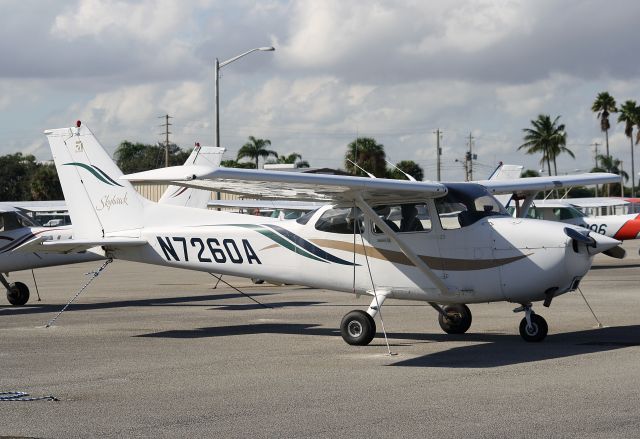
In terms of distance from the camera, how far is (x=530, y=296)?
12.2 m

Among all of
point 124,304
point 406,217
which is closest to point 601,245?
point 406,217

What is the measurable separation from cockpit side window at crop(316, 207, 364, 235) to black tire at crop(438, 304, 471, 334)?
72.9 inches

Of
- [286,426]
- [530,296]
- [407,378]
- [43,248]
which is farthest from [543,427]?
[43,248]

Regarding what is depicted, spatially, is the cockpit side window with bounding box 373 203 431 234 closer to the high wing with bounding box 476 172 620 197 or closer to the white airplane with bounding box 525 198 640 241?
the high wing with bounding box 476 172 620 197

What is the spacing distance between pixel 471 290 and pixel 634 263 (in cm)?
2173

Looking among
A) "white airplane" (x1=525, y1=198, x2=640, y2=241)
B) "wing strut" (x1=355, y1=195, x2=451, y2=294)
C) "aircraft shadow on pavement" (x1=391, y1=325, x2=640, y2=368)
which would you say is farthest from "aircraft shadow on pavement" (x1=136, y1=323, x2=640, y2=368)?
"white airplane" (x1=525, y1=198, x2=640, y2=241)

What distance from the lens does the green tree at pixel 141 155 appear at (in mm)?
117250

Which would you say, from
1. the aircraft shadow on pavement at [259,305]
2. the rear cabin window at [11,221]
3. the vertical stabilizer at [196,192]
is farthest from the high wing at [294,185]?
the rear cabin window at [11,221]

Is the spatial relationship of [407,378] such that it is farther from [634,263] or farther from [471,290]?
[634,263]

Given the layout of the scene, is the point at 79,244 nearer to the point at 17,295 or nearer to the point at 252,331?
the point at 252,331

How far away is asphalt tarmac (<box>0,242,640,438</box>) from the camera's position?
769 centimetres

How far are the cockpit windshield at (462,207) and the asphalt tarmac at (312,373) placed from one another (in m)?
1.58

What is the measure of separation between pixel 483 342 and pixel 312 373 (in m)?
3.26

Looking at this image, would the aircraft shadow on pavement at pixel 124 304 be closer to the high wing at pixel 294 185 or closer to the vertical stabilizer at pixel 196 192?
the vertical stabilizer at pixel 196 192
